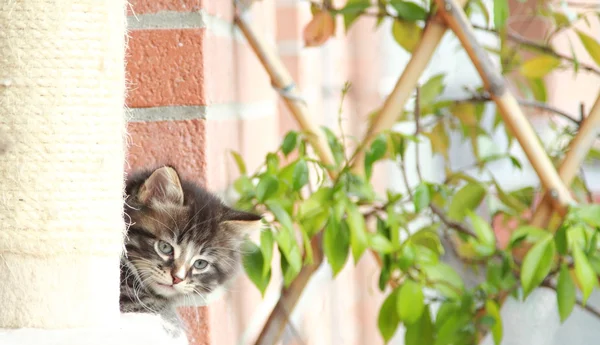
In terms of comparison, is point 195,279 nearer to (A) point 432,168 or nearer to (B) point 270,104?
(B) point 270,104

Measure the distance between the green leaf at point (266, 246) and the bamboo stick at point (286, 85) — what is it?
18cm

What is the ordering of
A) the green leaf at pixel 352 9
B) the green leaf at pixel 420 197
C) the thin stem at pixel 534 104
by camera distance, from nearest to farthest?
1. the green leaf at pixel 420 197
2. the green leaf at pixel 352 9
3. the thin stem at pixel 534 104

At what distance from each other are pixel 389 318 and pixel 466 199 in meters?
0.25

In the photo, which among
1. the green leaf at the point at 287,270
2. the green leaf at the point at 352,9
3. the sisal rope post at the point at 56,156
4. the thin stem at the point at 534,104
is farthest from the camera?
the thin stem at the point at 534,104

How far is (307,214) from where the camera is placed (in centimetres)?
92

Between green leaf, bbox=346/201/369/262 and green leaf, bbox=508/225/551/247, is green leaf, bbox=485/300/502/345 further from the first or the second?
green leaf, bbox=346/201/369/262

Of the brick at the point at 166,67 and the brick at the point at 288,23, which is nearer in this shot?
the brick at the point at 166,67

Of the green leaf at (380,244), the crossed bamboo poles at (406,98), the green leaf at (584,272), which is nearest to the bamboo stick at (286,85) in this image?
the crossed bamboo poles at (406,98)

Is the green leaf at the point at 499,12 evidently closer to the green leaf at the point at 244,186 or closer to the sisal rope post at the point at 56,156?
the green leaf at the point at 244,186

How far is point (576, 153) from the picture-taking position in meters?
1.10

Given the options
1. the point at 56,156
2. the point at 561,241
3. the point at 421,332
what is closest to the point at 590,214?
the point at 561,241

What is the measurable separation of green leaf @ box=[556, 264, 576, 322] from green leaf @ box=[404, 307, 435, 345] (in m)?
0.16

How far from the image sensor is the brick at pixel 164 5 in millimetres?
842

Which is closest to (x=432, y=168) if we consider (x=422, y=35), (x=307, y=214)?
(x=422, y=35)
